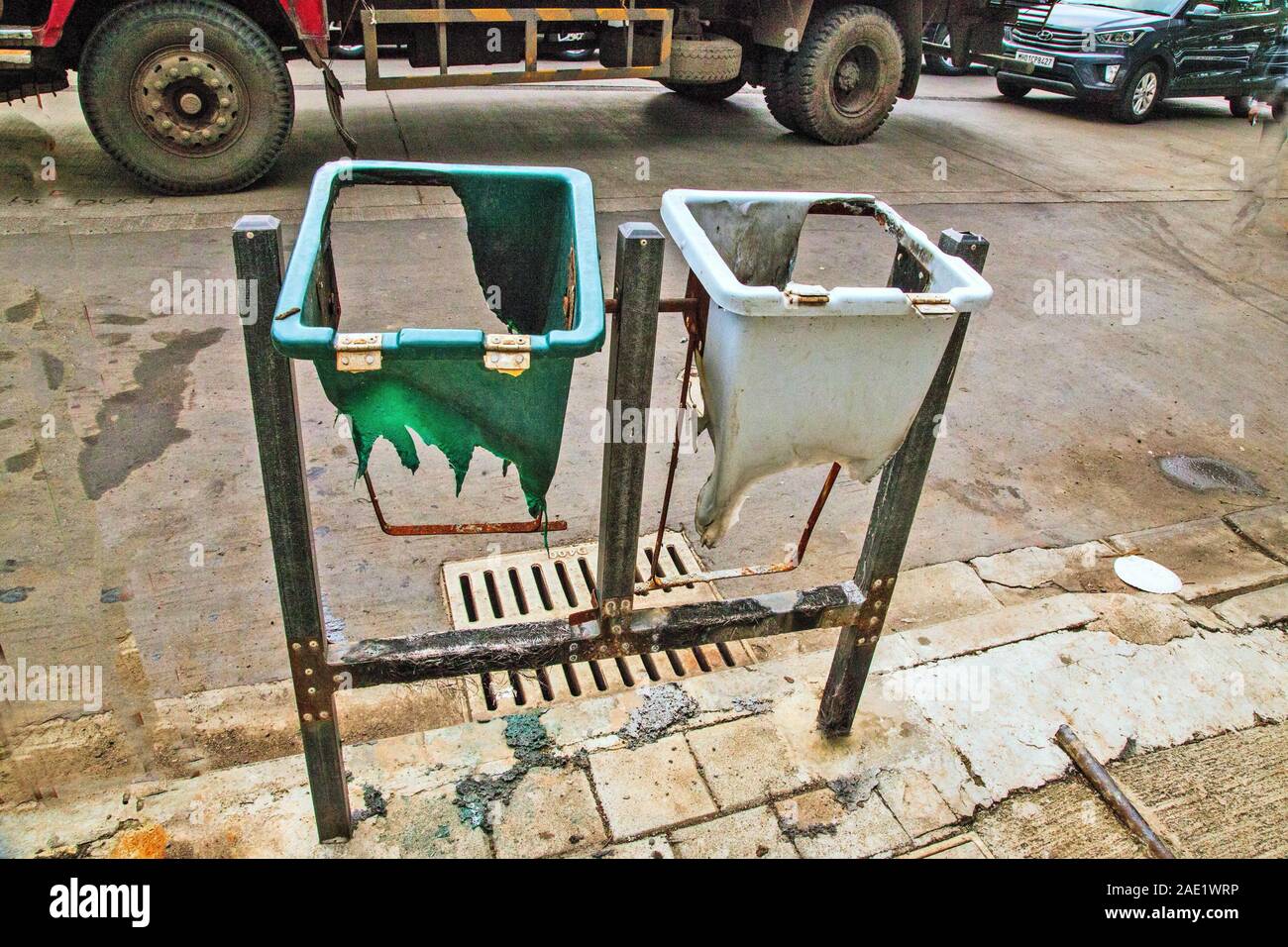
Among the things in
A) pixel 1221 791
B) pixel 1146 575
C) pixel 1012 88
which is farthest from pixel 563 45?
pixel 1221 791

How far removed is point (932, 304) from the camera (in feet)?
5.08

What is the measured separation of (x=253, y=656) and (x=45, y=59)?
4.29m

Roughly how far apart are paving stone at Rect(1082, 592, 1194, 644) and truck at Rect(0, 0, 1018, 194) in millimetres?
4609

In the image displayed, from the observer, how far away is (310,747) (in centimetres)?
180

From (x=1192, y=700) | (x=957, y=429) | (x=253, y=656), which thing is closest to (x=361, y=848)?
(x=253, y=656)

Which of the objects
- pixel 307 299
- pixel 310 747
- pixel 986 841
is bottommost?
pixel 986 841

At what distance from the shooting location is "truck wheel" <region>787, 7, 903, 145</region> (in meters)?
6.98

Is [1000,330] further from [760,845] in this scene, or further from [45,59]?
[45,59]

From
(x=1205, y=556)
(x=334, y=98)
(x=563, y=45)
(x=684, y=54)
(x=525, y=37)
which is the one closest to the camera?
(x=1205, y=556)

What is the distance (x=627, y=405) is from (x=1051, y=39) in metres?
9.49

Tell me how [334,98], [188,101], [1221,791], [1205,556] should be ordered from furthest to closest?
[334,98] < [188,101] < [1205,556] < [1221,791]

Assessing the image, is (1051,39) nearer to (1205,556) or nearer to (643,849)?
(1205,556)

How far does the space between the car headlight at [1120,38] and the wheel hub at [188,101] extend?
791cm

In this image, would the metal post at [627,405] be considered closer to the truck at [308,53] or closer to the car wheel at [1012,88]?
the truck at [308,53]
